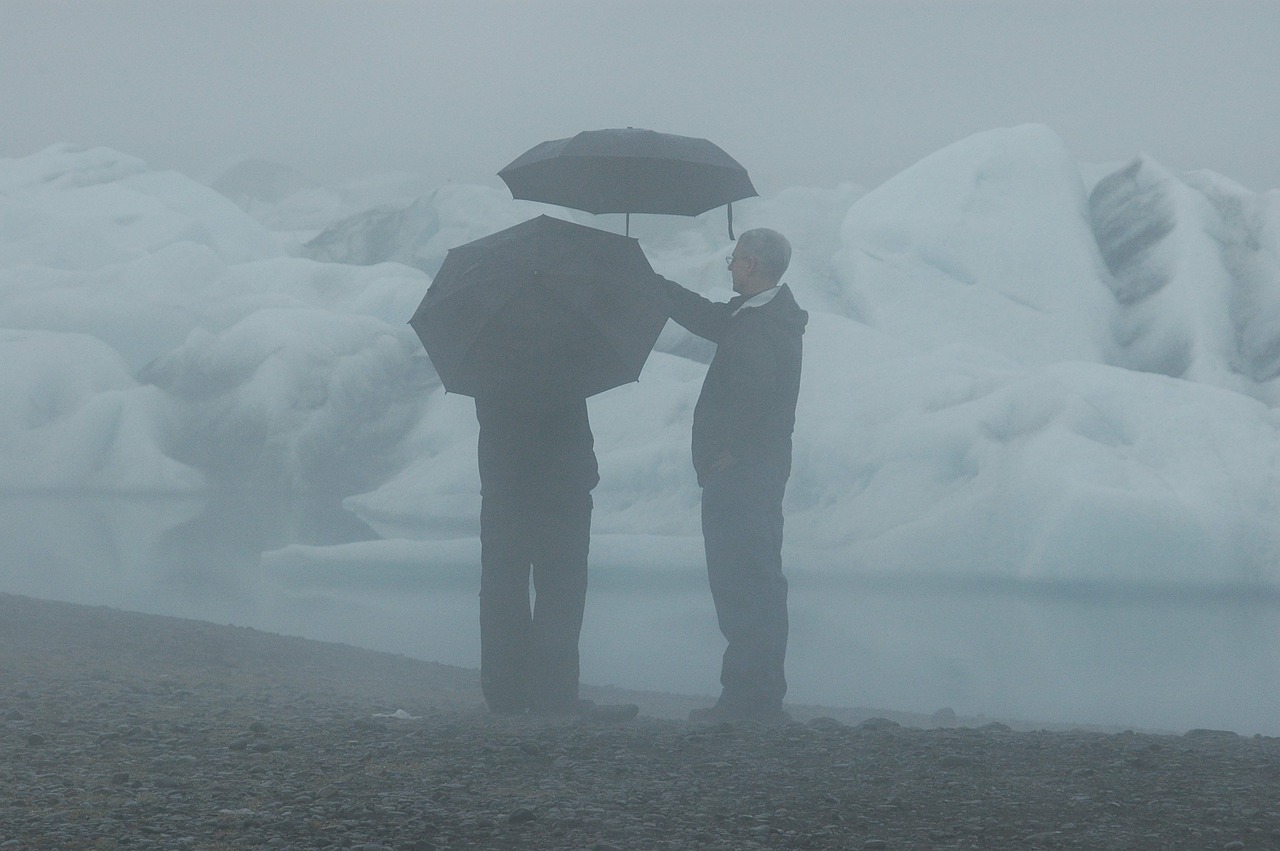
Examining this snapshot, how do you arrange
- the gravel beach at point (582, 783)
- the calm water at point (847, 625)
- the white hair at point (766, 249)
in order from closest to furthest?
the gravel beach at point (582, 783)
the white hair at point (766, 249)
the calm water at point (847, 625)

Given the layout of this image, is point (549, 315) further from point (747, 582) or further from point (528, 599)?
point (747, 582)

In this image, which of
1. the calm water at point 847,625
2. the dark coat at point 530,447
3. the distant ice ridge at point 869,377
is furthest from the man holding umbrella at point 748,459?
the distant ice ridge at point 869,377

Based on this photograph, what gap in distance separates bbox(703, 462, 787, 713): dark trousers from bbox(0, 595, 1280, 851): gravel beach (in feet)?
0.81

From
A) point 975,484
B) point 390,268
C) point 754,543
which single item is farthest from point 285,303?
point 754,543

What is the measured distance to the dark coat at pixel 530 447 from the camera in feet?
11.8

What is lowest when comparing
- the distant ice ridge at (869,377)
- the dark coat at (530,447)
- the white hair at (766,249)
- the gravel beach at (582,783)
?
the gravel beach at (582,783)

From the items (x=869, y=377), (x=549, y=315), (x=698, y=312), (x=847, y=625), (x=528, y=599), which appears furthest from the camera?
(x=869, y=377)

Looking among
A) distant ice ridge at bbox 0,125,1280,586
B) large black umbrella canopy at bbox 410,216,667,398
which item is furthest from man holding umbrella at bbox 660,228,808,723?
distant ice ridge at bbox 0,125,1280,586

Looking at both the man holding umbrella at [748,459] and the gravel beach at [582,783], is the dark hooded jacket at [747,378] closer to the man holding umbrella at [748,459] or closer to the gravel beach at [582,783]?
the man holding umbrella at [748,459]

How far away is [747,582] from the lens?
12.0 ft

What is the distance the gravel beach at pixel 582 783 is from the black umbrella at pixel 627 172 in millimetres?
1620

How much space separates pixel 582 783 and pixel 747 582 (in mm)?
1361

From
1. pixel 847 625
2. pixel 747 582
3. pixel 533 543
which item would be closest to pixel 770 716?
pixel 747 582

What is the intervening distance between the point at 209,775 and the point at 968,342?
1185 centimetres
